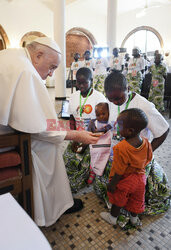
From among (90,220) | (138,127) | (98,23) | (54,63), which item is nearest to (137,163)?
(138,127)

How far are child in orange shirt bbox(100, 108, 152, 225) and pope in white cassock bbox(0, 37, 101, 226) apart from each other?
1.03ft

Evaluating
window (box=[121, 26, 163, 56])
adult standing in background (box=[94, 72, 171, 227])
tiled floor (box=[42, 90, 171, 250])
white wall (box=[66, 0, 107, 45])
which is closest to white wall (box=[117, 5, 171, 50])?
window (box=[121, 26, 163, 56])

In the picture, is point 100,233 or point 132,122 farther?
point 100,233

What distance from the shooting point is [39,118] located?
4.35 ft

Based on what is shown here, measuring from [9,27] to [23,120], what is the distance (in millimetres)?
10565

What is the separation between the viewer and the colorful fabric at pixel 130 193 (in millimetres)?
1440

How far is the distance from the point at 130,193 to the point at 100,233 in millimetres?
393

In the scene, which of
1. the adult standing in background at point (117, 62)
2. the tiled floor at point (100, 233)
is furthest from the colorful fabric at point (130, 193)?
the adult standing in background at point (117, 62)

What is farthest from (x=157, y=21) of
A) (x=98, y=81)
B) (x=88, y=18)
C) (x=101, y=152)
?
(x=101, y=152)

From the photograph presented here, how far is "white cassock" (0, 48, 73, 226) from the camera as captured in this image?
4.19 feet

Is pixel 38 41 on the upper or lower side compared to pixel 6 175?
upper

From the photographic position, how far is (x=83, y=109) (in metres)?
2.21

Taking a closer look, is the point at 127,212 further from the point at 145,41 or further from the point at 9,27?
the point at 145,41

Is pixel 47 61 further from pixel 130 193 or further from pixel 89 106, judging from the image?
pixel 130 193
